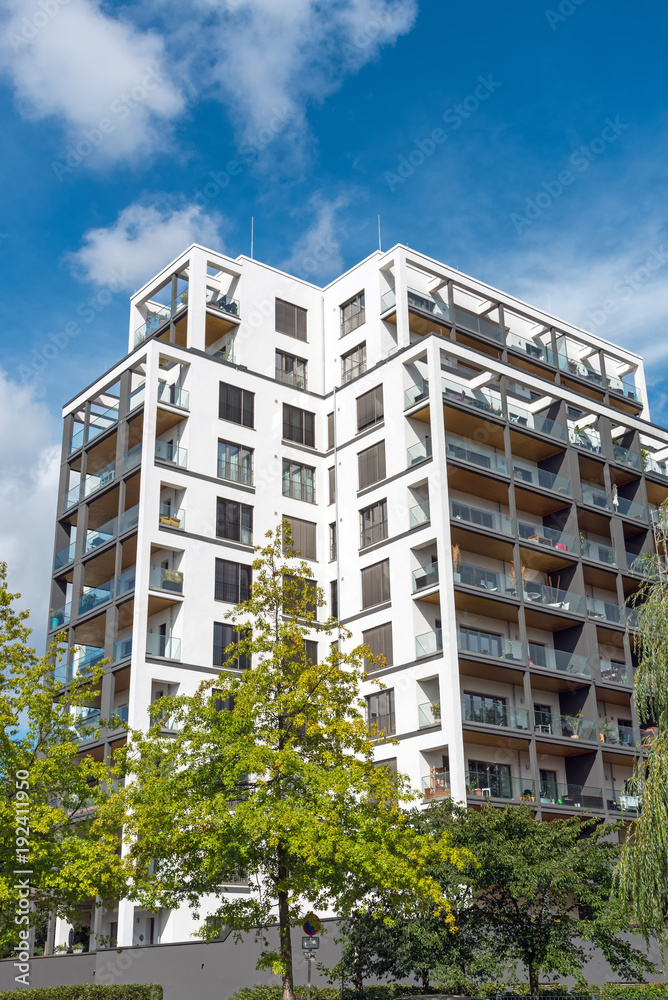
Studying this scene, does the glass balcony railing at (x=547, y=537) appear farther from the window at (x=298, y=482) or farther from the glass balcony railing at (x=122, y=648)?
the glass balcony railing at (x=122, y=648)

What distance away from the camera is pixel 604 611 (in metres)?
48.8

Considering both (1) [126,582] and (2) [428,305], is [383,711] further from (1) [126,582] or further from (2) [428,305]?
(2) [428,305]

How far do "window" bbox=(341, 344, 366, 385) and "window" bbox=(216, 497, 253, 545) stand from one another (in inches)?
385

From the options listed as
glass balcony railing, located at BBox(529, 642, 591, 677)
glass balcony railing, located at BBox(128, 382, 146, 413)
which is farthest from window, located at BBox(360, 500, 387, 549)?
glass balcony railing, located at BBox(128, 382, 146, 413)

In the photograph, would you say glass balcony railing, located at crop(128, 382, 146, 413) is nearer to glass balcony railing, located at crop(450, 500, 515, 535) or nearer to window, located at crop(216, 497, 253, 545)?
window, located at crop(216, 497, 253, 545)

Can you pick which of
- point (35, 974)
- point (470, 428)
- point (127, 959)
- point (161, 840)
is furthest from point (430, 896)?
point (470, 428)

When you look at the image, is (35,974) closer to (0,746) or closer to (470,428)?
(0,746)

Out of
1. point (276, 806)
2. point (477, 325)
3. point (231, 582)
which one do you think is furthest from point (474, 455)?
point (276, 806)

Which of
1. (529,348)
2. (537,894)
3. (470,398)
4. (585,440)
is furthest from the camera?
(529,348)

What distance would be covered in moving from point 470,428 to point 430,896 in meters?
27.3

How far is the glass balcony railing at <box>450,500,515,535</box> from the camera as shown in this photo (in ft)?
147

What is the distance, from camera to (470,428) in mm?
49000

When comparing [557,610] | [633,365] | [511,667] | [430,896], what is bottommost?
[430,896]

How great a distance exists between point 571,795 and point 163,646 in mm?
18410
